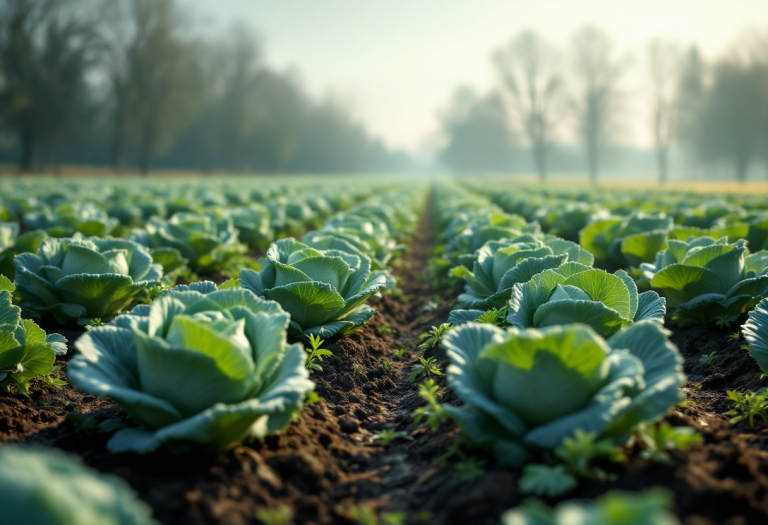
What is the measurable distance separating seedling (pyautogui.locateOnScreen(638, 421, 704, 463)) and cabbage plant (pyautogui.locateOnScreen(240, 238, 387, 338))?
180 centimetres

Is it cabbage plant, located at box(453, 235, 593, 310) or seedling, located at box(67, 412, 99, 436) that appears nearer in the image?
seedling, located at box(67, 412, 99, 436)

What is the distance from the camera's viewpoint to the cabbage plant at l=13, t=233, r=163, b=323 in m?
3.61

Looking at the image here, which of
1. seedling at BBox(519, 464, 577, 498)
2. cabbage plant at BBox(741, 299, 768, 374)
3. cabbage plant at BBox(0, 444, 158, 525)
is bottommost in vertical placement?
seedling at BBox(519, 464, 577, 498)

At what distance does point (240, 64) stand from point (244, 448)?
57881 millimetres

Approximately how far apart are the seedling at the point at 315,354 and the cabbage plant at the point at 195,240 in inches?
111

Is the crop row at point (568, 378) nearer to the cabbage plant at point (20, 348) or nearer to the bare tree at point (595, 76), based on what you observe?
the cabbage plant at point (20, 348)

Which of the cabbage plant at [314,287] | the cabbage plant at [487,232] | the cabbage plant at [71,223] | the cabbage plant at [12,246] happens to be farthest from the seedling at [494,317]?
the cabbage plant at [71,223]

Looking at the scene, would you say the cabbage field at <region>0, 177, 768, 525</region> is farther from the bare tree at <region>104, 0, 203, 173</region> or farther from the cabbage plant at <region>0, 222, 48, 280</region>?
the bare tree at <region>104, 0, 203, 173</region>

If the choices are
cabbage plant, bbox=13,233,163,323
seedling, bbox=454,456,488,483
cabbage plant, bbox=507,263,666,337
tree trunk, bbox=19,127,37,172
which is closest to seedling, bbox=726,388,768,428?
cabbage plant, bbox=507,263,666,337

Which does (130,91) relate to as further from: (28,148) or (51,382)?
(51,382)

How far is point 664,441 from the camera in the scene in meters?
1.88

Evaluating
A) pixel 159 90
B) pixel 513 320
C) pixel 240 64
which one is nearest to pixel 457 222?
pixel 513 320

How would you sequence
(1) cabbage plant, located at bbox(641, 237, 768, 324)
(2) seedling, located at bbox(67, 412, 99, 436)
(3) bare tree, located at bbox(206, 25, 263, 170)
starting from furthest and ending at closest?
(3) bare tree, located at bbox(206, 25, 263, 170), (1) cabbage plant, located at bbox(641, 237, 768, 324), (2) seedling, located at bbox(67, 412, 99, 436)

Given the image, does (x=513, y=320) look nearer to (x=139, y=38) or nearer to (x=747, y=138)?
(x=139, y=38)
